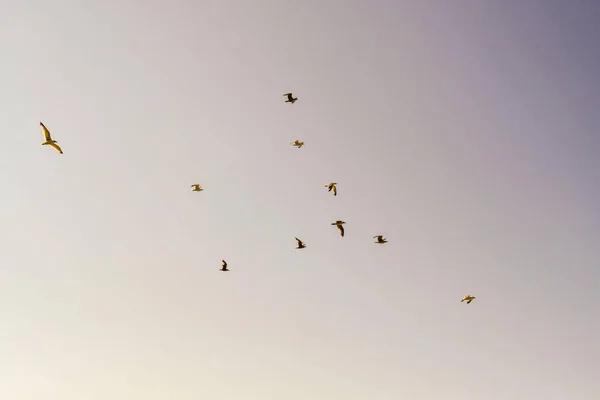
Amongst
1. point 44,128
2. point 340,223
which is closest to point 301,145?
point 340,223

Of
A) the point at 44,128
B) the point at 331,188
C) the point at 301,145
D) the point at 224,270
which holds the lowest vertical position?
the point at 224,270

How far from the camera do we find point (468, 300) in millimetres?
67438

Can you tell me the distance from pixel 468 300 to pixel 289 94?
117ft

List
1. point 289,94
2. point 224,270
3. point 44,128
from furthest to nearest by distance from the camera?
1. point 224,270
2. point 289,94
3. point 44,128

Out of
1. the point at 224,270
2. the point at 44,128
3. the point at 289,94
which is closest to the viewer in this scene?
the point at 44,128

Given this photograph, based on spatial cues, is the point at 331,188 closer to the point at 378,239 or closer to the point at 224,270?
the point at 378,239

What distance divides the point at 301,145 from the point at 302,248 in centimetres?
1320

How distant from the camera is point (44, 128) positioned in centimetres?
4922

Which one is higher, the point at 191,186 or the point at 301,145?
the point at 301,145

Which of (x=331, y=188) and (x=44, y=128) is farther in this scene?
(x=331, y=188)

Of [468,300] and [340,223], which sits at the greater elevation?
[340,223]

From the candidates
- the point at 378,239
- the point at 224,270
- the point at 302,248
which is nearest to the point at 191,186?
the point at 224,270

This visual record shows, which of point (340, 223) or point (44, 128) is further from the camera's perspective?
point (340, 223)

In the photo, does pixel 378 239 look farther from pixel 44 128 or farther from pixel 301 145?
pixel 44 128
